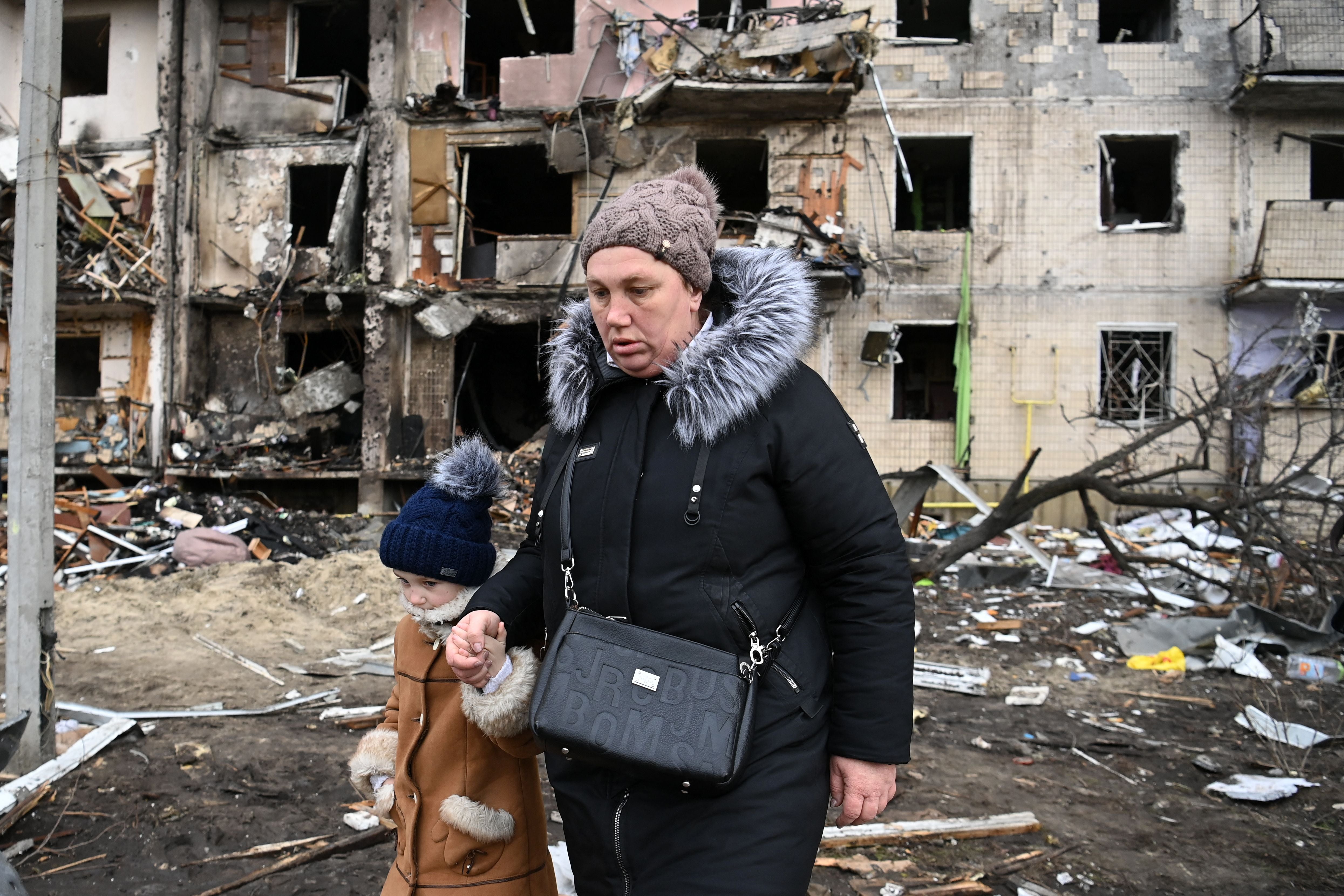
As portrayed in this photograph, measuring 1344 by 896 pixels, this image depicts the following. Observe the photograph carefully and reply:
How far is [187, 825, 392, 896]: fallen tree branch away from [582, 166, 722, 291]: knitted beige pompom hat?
9.39ft

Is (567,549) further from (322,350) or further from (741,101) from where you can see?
(322,350)

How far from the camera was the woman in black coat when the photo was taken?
5.23 ft

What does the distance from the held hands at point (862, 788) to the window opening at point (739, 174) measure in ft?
41.5

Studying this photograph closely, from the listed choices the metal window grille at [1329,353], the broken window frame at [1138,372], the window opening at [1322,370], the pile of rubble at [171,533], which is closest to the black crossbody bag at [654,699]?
the pile of rubble at [171,533]

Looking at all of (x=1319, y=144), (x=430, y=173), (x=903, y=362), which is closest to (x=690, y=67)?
(x=430, y=173)

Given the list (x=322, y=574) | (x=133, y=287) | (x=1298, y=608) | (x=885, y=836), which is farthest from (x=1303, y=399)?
(x=133, y=287)

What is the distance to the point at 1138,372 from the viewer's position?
14414 mm

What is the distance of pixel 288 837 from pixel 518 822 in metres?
2.02

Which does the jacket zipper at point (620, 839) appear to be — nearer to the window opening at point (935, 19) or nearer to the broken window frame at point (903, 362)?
the broken window frame at point (903, 362)

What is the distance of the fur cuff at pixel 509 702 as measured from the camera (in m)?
1.91

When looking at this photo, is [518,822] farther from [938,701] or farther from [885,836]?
[938,701]

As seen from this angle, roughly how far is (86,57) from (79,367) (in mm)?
6329

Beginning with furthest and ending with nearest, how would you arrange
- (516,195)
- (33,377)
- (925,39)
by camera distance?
1. (516,195)
2. (925,39)
3. (33,377)

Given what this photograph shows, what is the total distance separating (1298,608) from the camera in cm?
760
